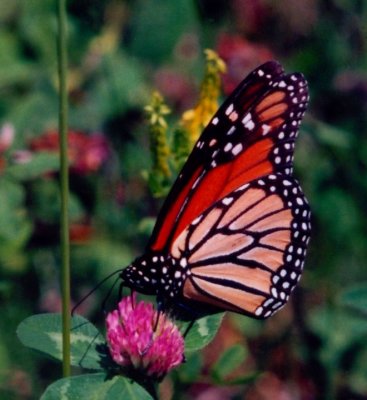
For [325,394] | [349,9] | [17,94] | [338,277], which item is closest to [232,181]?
[325,394]

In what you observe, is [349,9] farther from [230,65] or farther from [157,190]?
[157,190]

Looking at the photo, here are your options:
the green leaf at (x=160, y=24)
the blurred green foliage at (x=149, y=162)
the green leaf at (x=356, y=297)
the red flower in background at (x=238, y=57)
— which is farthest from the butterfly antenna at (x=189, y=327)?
the green leaf at (x=160, y=24)

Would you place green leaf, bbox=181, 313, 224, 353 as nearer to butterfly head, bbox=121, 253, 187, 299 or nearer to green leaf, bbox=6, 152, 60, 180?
butterfly head, bbox=121, 253, 187, 299

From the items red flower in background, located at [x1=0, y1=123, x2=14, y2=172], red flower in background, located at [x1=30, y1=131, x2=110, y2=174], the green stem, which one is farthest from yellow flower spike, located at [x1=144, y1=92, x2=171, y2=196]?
red flower in background, located at [x1=30, y1=131, x2=110, y2=174]

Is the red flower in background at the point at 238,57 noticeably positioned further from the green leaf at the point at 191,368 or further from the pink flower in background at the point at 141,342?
the pink flower in background at the point at 141,342

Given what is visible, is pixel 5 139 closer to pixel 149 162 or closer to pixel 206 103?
pixel 149 162
